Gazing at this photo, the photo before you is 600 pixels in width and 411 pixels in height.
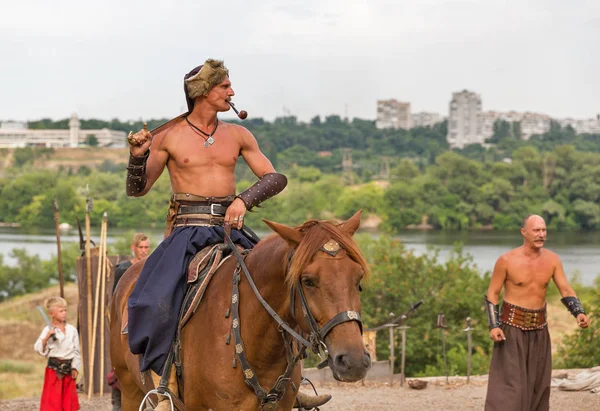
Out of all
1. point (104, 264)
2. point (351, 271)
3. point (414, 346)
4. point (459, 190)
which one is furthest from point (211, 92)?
point (459, 190)

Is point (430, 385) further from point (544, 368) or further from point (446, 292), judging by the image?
point (446, 292)

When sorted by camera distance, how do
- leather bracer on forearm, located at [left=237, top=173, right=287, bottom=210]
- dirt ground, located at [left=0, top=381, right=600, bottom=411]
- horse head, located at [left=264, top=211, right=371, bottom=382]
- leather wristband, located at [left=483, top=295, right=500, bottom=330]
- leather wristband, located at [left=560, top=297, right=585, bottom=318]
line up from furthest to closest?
dirt ground, located at [left=0, top=381, right=600, bottom=411], leather wristband, located at [left=483, top=295, right=500, bottom=330], leather wristband, located at [left=560, top=297, right=585, bottom=318], leather bracer on forearm, located at [left=237, top=173, right=287, bottom=210], horse head, located at [left=264, top=211, right=371, bottom=382]

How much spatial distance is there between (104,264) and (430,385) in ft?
17.1

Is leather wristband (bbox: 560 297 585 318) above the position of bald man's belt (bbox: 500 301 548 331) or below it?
above

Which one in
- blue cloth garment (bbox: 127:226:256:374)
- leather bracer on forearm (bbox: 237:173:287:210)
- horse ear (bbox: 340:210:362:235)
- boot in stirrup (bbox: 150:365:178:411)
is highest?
leather bracer on forearm (bbox: 237:173:287:210)

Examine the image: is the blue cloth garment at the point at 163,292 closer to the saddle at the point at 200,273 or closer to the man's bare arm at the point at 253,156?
the saddle at the point at 200,273

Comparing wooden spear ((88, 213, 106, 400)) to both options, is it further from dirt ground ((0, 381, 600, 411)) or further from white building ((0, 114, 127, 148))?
white building ((0, 114, 127, 148))

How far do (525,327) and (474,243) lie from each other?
6978 centimetres

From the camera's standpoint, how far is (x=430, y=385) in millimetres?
13797

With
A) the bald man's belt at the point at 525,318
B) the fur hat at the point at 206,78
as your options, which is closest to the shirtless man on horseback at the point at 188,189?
the fur hat at the point at 206,78

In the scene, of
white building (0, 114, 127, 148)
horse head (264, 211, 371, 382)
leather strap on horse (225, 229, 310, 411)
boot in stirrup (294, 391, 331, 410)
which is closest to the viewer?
horse head (264, 211, 371, 382)

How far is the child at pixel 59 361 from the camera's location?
910 centimetres

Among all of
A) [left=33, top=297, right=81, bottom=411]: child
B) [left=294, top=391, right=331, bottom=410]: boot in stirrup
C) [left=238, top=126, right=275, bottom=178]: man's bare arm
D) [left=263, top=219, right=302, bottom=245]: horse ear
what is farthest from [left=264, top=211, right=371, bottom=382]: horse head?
[left=33, top=297, right=81, bottom=411]: child

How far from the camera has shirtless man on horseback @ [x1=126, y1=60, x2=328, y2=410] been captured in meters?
5.08
